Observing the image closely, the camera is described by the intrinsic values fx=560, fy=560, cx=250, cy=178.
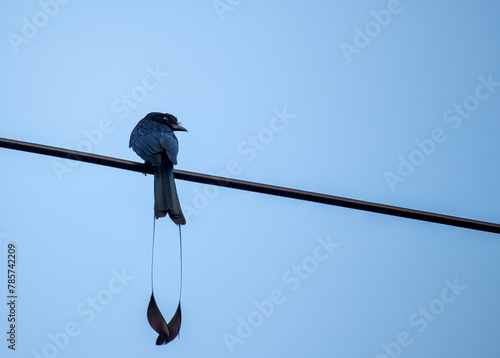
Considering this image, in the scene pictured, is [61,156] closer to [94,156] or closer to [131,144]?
[94,156]

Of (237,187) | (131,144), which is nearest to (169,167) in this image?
(131,144)

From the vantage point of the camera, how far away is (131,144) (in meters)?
5.76

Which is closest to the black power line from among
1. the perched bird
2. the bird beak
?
the perched bird

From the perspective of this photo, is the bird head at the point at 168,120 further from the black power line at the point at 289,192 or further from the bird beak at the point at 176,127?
the black power line at the point at 289,192

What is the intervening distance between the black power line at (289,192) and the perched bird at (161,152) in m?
0.55

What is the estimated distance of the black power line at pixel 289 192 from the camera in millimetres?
3316

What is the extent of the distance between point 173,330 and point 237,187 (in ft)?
3.04

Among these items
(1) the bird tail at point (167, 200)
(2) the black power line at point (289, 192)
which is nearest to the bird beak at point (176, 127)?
(1) the bird tail at point (167, 200)

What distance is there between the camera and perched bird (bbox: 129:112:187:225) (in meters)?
4.16

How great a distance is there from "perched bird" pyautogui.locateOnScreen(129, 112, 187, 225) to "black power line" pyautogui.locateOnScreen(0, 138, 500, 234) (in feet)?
1.81

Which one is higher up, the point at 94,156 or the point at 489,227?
the point at 94,156

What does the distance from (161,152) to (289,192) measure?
1.89 meters

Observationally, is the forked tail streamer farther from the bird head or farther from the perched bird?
the bird head

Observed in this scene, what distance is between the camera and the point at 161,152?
16.6 ft
